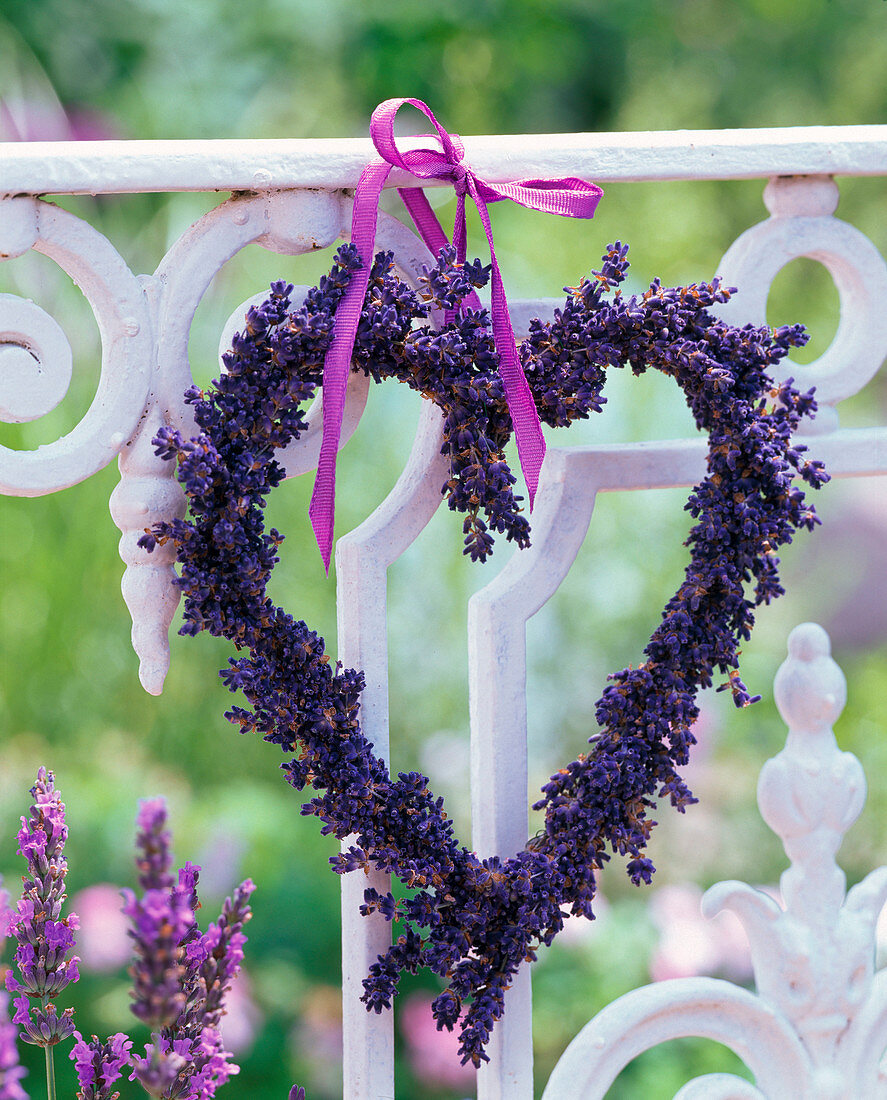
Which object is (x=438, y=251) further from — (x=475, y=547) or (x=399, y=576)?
(x=399, y=576)

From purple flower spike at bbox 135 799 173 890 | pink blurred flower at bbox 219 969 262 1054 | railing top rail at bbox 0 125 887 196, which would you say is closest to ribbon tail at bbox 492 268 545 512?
railing top rail at bbox 0 125 887 196

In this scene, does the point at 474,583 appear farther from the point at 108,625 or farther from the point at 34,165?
the point at 34,165

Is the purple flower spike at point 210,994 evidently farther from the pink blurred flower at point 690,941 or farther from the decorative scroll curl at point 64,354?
the pink blurred flower at point 690,941

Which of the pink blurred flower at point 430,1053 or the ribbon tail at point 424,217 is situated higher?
the ribbon tail at point 424,217

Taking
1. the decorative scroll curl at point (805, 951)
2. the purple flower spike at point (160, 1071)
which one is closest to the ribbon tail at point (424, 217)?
the decorative scroll curl at point (805, 951)

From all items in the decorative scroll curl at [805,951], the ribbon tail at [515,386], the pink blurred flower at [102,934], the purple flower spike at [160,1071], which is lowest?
the purple flower spike at [160,1071]

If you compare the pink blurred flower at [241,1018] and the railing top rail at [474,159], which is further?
the pink blurred flower at [241,1018]

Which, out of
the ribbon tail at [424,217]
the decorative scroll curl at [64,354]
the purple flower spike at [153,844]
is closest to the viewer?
the purple flower spike at [153,844]
